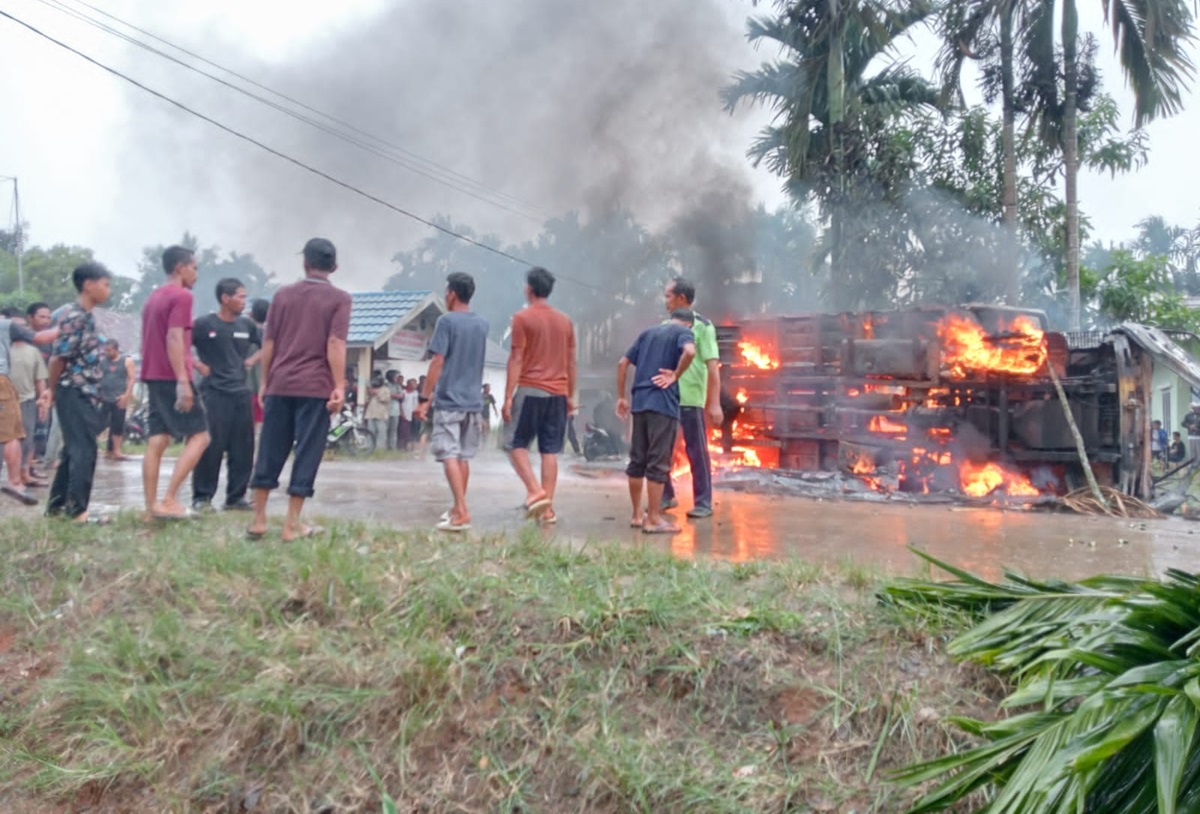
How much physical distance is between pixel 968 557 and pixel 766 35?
1534cm

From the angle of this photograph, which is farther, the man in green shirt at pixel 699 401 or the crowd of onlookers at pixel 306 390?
the man in green shirt at pixel 699 401

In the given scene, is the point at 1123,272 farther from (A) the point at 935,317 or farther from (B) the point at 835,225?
(A) the point at 935,317

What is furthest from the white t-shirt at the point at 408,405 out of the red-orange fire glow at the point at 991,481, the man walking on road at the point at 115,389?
the red-orange fire glow at the point at 991,481

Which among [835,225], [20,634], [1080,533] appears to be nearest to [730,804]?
[20,634]

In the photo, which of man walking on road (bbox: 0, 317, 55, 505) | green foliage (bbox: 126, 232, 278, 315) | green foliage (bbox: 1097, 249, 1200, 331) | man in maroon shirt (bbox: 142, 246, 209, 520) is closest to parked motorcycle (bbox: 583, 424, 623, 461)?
man walking on road (bbox: 0, 317, 55, 505)

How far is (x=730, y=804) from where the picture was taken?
274 cm

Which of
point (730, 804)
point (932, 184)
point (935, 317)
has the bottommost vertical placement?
point (730, 804)

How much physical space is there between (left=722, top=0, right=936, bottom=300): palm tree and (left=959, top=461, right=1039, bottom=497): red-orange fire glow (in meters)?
9.27

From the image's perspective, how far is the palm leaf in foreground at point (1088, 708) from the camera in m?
2.19

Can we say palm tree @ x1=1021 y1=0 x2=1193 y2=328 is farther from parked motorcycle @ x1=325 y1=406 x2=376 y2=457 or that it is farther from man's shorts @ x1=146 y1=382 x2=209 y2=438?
man's shorts @ x1=146 y1=382 x2=209 y2=438

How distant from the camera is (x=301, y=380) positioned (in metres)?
5.08

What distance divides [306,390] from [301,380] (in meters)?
0.06

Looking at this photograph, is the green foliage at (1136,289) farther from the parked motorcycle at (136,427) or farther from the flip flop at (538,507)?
the parked motorcycle at (136,427)

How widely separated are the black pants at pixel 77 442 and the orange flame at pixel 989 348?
800cm
